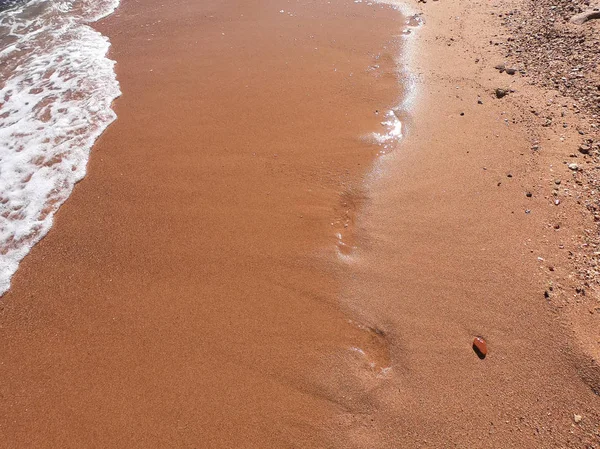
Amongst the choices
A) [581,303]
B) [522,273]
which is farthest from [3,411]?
[581,303]

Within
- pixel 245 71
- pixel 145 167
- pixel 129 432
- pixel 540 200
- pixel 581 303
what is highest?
pixel 245 71

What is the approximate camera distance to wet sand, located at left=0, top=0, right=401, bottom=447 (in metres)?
2.37

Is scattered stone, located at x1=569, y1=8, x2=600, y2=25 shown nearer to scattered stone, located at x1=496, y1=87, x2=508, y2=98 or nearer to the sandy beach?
the sandy beach

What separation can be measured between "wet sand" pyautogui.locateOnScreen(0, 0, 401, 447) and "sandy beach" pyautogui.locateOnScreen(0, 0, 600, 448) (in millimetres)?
15

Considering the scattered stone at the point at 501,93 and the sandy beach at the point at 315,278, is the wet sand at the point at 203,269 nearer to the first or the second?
the sandy beach at the point at 315,278

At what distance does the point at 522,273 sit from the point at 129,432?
2747 mm

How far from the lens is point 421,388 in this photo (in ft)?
7.71

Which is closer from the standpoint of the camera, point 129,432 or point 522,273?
point 129,432

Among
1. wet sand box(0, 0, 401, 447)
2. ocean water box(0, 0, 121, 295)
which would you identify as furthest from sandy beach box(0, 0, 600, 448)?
ocean water box(0, 0, 121, 295)

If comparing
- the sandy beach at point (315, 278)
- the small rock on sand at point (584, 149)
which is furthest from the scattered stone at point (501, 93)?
the small rock on sand at point (584, 149)

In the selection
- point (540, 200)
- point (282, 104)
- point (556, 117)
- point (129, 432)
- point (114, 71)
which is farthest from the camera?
point (114, 71)

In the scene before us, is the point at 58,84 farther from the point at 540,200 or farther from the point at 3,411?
the point at 540,200

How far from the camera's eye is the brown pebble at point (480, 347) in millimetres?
2447

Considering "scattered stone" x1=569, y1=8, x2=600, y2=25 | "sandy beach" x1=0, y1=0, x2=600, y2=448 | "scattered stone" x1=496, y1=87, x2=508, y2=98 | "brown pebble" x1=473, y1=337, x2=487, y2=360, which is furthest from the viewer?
"scattered stone" x1=569, y1=8, x2=600, y2=25
